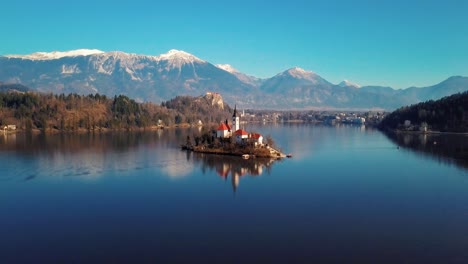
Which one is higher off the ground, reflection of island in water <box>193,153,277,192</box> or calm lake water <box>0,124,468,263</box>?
reflection of island in water <box>193,153,277,192</box>

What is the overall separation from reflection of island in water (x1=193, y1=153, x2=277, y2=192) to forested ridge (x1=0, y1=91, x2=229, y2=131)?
4115cm

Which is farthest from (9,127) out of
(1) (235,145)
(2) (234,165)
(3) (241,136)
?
(2) (234,165)

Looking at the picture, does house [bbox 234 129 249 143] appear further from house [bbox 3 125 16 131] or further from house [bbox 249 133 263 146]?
house [bbox 3 125 16 131]

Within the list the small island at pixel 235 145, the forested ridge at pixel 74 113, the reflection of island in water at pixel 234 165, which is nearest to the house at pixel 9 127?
the forested ridge at pixel 74 113

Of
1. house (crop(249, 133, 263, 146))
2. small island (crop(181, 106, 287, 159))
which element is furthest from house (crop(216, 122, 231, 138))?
house (crop(249, 133, 263, 146))

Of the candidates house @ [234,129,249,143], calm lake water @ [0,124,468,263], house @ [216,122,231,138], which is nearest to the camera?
calm lake water @ [0,124,468,263]

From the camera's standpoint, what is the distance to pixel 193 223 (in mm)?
15805

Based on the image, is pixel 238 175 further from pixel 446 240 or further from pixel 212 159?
pixel 446 240

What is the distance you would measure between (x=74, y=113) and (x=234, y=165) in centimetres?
5108

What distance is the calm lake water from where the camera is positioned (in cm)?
1298

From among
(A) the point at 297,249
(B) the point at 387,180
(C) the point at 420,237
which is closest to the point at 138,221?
(A) the point at 297,249

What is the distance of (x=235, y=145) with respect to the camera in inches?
1438

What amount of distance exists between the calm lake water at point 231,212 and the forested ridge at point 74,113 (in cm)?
3964

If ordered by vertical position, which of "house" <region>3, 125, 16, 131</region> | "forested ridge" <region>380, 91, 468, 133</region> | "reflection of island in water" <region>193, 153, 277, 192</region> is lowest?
"reflection of island in water" <region>193, 153, 277, 192</region>
